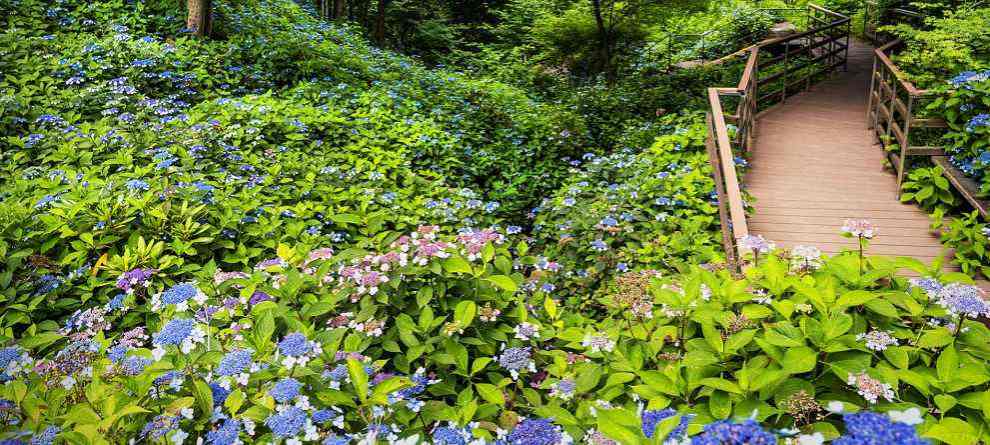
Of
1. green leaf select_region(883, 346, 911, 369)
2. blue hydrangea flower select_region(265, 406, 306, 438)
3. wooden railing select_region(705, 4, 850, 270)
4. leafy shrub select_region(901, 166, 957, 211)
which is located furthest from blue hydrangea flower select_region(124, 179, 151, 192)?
leafy shrub select_region(901, 166, 957, 211)

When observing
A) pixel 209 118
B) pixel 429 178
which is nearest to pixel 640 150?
pixel 429 178

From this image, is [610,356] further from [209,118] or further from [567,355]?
[209,118]

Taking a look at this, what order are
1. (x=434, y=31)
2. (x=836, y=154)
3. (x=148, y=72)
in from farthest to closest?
(x=434, y=31), (x=148, y=72), (x=836, y=154)

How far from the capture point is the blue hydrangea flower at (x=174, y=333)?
2.01 meters

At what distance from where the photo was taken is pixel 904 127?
22.2ft

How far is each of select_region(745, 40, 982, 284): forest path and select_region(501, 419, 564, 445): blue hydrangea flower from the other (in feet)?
11.8

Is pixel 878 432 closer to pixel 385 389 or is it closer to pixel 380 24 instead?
pixel 385 389

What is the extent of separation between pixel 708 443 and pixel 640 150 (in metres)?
7.89

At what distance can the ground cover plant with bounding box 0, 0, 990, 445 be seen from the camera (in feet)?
6.54

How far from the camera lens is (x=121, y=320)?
Result: 12.0 feet

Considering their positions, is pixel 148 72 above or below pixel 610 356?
above

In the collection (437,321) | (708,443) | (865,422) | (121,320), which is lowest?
(121,320)

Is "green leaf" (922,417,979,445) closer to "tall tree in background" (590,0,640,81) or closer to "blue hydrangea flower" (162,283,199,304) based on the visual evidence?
"blue hydrangea flower" (162,283,199,304)

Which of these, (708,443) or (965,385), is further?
(965,385)
